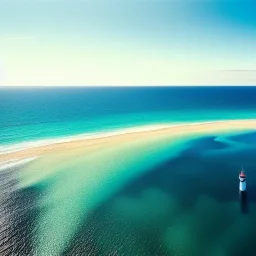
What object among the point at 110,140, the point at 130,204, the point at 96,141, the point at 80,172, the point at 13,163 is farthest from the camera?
the point at 110,140

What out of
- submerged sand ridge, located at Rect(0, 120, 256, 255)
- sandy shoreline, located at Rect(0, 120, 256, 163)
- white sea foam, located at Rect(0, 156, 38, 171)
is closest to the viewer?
submerged sand ridge, located at Rect(0, 120, 256, 255)

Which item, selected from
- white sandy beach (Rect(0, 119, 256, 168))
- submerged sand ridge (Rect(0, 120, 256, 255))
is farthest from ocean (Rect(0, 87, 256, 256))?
white sandy beach (Rect(0, 119, 256, 168))

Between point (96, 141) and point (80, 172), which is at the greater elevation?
point (96, 141)

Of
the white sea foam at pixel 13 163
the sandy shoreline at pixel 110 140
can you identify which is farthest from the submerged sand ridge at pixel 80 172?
the white sea foam at pixel 13 163

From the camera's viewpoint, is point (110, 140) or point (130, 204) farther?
point (110, 140)

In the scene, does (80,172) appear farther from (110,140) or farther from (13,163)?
(110,140)

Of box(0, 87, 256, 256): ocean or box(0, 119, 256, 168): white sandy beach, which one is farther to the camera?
box(0, 119, 256, 168): white sandy beach

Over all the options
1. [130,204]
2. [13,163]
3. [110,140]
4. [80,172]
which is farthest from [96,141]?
[130,204]

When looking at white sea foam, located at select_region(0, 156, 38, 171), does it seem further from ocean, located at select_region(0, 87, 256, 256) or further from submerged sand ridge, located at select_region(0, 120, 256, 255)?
submerged sand ridge, located at select_region(0, 120, 256, 255)

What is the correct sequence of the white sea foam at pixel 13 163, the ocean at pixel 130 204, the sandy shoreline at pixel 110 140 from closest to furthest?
the ocean at pixel 130 204 → the white sea foam at pixel 13 163 → the sandy shoreline at pixel 110 140

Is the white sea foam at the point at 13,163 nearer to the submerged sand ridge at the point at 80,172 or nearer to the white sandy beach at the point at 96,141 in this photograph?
the white sandy beach at the point at 96,141

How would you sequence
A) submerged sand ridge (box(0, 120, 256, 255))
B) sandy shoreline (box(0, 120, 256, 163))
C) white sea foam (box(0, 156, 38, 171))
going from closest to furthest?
submerged sand ridge (box(0, 120, 256, 255))
white sea foam (box(0, 156, 38, 171))
sandy shoreline (box(0, 120, 256, 163))
